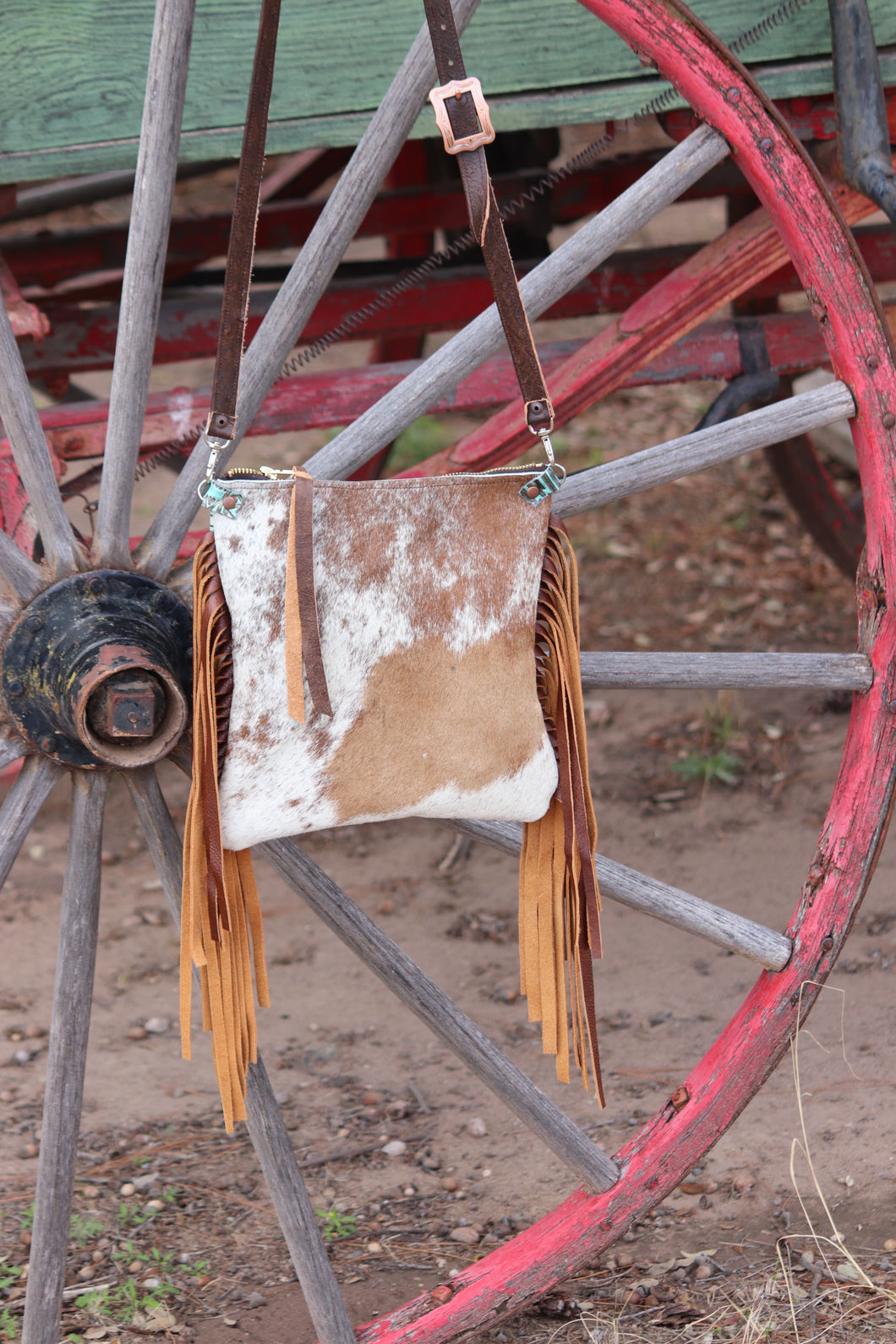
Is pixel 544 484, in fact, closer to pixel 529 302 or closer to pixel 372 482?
pixel 372 482

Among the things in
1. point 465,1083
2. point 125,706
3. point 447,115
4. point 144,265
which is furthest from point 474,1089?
point 447,115

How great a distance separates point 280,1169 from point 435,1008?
0.85 ft

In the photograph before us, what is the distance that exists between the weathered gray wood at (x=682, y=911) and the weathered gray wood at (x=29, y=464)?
22.2 inches

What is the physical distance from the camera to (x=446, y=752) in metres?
1.26

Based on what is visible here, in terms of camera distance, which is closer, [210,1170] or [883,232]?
[210,1170]

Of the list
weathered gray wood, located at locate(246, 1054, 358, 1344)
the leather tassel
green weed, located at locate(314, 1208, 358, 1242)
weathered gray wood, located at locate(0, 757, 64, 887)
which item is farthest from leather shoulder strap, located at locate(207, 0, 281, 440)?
green weed, located at locate(314, 1208, 358, 1242)

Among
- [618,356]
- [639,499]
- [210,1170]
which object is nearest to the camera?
[618,356]

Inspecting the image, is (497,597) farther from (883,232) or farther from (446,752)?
(883,232)

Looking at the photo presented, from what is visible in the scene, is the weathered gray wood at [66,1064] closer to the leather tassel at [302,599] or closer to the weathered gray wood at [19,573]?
the weathered gray wood at [19,573]

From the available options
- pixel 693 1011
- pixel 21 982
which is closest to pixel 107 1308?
pixel 21 982

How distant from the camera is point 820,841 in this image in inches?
62.4

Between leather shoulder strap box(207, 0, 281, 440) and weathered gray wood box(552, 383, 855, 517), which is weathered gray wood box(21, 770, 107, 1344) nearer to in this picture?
leather shoulder strap box(207, 0, 281, 440)

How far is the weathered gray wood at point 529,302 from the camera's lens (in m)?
1.35

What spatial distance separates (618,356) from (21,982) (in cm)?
167
